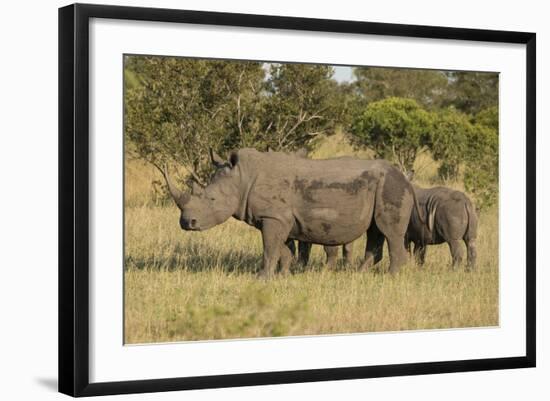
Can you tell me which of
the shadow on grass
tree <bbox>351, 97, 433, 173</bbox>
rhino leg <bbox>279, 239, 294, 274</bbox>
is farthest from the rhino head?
tree <bbox>351, 97, 433, 173</bbox>

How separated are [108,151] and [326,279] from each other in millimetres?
3653

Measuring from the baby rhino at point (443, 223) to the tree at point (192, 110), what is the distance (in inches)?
89.8

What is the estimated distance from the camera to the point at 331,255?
55.0 ft

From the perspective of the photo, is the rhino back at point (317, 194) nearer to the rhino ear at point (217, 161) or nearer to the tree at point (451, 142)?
the rhino ear at point (217, 161)

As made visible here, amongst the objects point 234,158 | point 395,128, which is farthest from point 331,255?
point 395,128

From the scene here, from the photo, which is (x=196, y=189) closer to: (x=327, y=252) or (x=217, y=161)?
(x=217, y=161)

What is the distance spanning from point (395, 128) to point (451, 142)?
760mm

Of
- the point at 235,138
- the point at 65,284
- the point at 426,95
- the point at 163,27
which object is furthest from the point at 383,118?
the point at 65,284

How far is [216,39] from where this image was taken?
1392 cm

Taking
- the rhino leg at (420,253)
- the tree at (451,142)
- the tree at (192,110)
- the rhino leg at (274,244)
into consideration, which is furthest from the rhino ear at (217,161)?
the tree at (451,142)

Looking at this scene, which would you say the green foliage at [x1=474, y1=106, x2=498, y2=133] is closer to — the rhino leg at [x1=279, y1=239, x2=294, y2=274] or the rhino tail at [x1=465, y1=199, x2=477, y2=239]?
the rhino tail at [x1=465, y1=199, x2=477, y2=239]

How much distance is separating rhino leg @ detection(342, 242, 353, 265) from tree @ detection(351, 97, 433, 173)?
1545mm

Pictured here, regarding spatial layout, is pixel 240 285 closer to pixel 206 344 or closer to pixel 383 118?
pixel 206 344

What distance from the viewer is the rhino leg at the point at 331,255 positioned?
16.6 meters
